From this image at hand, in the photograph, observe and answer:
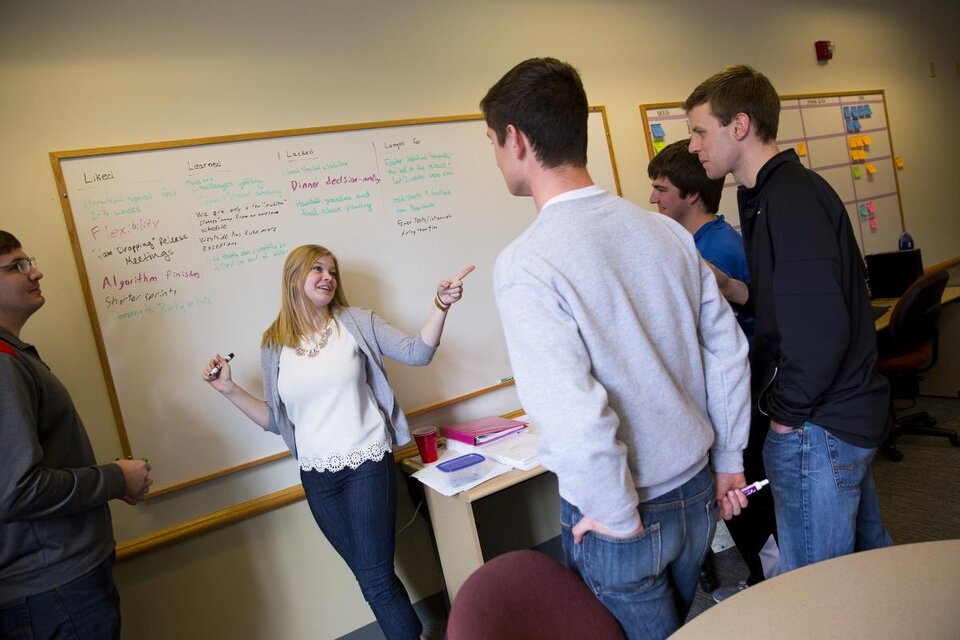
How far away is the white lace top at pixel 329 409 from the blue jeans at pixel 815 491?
121 centimetres

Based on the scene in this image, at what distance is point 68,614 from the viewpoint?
5.26 feet


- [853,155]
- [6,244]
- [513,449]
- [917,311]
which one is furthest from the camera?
[853,155]

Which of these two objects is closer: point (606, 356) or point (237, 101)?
point (606, 356)

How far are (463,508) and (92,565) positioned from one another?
1.04 meters

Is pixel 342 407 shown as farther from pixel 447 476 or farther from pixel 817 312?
pixel 817 312

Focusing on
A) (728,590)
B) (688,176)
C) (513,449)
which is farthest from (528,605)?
(728,590)

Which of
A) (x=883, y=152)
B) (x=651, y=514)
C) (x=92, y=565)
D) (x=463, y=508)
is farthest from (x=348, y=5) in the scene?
(x=883, y=152)

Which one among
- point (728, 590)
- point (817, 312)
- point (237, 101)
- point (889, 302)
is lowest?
point (728, 590)

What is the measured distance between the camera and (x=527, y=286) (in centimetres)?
108

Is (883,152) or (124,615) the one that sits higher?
(883,152)

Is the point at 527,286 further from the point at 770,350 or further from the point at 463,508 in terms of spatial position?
the point at 463,508

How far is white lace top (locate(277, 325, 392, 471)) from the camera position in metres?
2.11

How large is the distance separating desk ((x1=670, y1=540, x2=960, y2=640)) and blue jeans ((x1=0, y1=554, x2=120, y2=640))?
146 cm

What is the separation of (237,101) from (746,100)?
174 centimetres
